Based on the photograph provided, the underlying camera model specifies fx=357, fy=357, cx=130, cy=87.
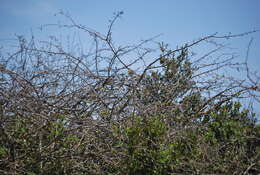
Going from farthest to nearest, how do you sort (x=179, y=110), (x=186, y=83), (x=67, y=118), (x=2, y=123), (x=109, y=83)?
(x=186, y=83) < (x=179, y=110) < (x=109, y=83) < (x=67, y=118) < (x=2, y=123)

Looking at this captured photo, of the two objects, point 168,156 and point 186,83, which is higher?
point 186,83

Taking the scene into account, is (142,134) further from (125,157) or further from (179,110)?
(179,110)

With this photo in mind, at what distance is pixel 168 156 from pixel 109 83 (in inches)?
77.3

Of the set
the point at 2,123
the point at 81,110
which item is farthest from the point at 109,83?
the point at 2,123

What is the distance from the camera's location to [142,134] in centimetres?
418

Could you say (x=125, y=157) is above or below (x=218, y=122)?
below

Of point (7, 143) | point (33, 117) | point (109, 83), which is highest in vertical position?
point (109, 83)

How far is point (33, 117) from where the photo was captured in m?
4.20

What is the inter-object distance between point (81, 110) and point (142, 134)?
1.24 meters

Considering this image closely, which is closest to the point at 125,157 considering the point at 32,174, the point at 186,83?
the point at 32,174

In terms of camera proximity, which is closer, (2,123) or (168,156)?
(168,156)

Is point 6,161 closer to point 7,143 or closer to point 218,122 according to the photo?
point 7,143

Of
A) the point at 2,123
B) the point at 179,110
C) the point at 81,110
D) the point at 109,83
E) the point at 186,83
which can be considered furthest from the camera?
the point at 186,83

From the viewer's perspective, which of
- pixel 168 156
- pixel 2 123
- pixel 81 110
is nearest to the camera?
pixel 168 156
